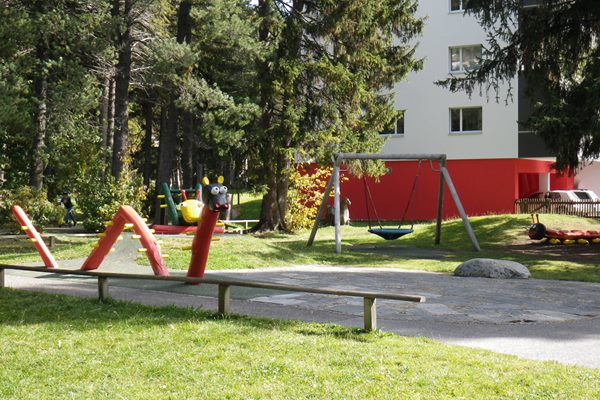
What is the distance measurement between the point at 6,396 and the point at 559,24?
19630 millimetres

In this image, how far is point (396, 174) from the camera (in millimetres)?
41531

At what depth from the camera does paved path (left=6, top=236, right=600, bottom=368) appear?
27.8ft

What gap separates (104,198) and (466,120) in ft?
66.0

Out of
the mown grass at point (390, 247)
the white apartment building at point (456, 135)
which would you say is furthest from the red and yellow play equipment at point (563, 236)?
the white apartment building at point (456, 135)

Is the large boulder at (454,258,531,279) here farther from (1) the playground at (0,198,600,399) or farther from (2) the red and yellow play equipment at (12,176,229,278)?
(2) the red and yellow play equipment at (12,176,229,278)

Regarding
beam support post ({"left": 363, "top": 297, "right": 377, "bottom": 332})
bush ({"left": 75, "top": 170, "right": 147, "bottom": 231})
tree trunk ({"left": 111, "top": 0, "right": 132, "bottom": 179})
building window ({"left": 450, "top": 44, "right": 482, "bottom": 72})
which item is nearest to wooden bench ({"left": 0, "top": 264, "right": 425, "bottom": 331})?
beam support post ({"left": 363, "top": 297, "right": 377, "bottom": 332})

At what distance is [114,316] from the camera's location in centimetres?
950

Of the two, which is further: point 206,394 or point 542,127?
point 542,127

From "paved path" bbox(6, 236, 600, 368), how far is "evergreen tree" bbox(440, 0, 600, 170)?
9.14 metres

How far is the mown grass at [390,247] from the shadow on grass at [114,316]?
3449 mm

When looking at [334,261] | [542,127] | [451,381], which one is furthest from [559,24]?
[451,381]

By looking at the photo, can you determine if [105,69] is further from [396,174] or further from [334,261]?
[396,174]

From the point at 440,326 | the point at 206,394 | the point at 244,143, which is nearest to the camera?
the point at 206,394

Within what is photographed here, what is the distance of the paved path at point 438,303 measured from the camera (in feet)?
27.8
